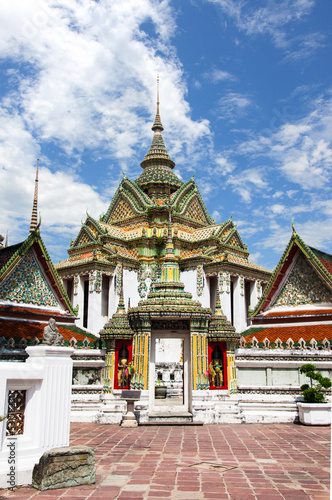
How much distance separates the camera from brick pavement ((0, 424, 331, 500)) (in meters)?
6.00

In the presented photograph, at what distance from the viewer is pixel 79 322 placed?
25.3 metres

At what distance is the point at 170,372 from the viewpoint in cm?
2233

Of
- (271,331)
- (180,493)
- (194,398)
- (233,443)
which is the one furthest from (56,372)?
(271,331)

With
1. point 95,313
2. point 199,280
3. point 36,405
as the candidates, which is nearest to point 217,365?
point 36,405

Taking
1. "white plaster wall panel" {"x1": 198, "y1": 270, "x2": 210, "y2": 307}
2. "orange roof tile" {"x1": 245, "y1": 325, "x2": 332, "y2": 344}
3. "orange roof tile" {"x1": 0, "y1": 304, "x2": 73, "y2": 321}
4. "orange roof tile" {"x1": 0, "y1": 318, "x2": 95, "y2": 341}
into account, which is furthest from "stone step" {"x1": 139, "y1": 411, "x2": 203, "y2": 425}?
"white plaster wall panel" {"x1": 198, "y1": 270, "x2": 210, "y2": 307}

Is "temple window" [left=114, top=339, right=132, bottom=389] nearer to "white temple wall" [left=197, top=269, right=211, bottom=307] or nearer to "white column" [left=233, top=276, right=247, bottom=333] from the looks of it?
"white column" [left=233, top=276, right=247, bottom=333]

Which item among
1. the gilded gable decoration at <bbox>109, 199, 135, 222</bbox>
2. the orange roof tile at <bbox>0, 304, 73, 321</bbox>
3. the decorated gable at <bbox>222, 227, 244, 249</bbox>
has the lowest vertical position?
the orange roof tile at <bbox>0, 304, 73, 321</bbox>

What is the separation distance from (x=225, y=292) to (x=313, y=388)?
11.2 meters

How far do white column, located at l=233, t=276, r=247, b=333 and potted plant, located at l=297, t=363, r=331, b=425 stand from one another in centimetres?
1037

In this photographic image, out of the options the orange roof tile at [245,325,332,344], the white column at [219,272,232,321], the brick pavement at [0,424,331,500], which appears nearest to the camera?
the brick pavement at [0,424,331,500]

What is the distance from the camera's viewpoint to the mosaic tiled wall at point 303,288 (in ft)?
61.4

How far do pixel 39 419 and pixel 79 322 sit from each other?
1908cm

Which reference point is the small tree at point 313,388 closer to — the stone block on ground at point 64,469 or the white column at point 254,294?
the stone block on ground at point 64,469

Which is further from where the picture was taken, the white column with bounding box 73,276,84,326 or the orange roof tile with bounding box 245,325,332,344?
the white column with bounding box 73,276,84,326
